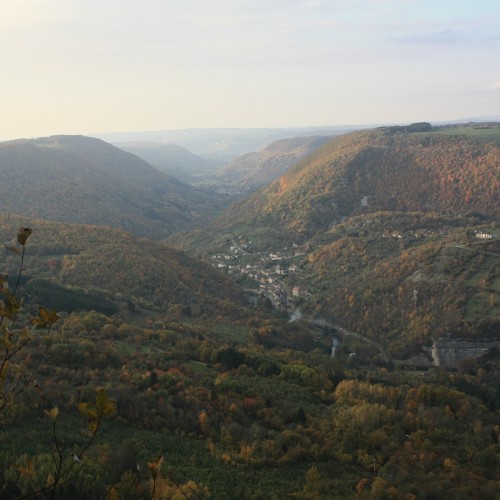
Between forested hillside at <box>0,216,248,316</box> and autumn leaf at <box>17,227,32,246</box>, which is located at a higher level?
autumn leaf at <box>17,227,32,246</box>

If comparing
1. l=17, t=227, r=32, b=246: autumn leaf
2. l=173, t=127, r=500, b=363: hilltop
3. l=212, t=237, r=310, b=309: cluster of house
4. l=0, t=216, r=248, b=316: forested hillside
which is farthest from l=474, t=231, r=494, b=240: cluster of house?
l=17, t=227, r=32, b=246: autumn leaf

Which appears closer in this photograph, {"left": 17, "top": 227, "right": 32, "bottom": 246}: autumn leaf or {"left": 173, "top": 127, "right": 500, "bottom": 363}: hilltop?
{"left": 17, "top": 227, "right": 32, "bottom": 246}: autumn leaf

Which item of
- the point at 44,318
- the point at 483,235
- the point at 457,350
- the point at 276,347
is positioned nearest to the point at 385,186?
the point at 483,235

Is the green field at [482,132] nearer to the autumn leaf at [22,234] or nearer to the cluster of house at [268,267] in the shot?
the cluster of house at [268,267]

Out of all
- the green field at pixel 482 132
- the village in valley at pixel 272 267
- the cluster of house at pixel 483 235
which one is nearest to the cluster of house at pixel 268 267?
the village in valley at pixel 272 267

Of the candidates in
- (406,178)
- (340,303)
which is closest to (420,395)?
(340,303)

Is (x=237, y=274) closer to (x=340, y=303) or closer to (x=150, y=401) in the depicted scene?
(x=340, y=303)

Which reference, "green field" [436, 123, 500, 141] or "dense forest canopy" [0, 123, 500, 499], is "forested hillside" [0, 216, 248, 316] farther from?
"green field" [436, 123, 500, 141]
